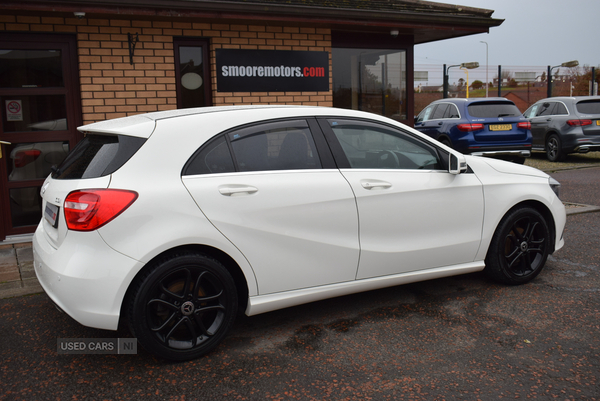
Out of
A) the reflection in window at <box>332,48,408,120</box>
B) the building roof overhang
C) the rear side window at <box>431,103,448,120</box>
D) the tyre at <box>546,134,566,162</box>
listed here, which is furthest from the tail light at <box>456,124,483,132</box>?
the tyre at <box>546,134,566,162</box>

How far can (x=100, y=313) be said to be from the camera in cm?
313

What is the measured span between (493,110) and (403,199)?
9.09 m

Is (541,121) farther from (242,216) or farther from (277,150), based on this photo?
(242,216)

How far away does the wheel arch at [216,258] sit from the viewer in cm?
322

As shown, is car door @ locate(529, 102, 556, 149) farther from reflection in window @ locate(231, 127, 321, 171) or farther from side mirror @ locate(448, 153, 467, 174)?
reflection in window @ locate(231, 127, 321, 171)

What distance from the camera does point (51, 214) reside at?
3467 millimetres

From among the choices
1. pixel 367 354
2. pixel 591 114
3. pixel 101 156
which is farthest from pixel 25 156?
pixel 591 114

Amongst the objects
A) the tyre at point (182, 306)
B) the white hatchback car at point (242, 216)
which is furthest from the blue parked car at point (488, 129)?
the tyre at point (182, 306)

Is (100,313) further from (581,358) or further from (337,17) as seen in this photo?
(337,17)

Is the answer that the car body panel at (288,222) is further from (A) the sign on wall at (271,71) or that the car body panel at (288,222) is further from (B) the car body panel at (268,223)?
(A) the sign on wall at (271,71)

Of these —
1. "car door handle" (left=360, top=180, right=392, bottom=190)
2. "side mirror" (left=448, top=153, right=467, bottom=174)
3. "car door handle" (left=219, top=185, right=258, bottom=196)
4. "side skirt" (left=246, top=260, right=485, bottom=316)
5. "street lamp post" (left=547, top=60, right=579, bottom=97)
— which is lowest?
"side skirt" (left=246, top=260, right=485, bottom=316)

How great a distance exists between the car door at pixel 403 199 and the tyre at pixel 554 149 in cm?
1183

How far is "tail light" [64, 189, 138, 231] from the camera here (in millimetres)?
3084

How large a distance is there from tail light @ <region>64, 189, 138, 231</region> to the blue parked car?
9.85m
